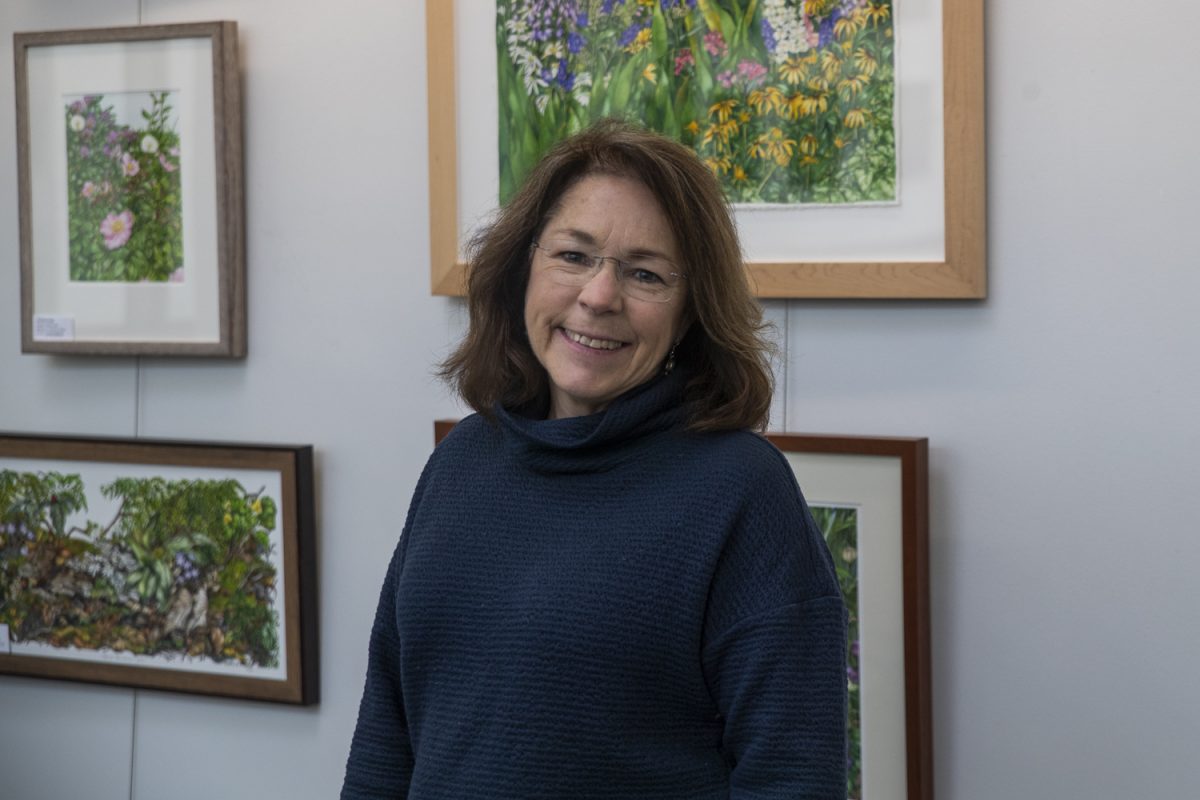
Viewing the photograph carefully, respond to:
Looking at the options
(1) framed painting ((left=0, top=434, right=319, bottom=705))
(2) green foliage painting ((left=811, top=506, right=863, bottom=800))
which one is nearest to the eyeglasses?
(2) green foliage painting ((left=811, top=506, right=863, bottom=800))

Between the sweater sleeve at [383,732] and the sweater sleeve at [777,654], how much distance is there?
0.35 meters

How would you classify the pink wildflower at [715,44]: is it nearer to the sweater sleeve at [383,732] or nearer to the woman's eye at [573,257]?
the woman's eye at [573,257]

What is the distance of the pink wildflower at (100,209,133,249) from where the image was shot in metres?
2.11

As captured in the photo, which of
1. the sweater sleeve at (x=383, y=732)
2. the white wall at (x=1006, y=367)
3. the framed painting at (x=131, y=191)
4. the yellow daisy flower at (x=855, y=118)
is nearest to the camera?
the sweater sleeve at (x=383, y=732)

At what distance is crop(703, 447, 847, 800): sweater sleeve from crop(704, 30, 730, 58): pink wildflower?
73 centimetres

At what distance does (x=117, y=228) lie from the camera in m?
2.12

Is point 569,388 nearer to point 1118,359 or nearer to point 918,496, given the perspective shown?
point 918,496

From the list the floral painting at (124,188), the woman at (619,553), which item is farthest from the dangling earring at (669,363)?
the floral painting at (124,188)

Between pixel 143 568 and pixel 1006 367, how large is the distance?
1.24 meters

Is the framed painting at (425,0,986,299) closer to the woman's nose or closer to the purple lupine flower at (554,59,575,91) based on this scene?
the purple lupine flower at (554,59,575,91)

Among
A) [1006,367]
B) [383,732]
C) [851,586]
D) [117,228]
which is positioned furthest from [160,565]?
[1006,367]

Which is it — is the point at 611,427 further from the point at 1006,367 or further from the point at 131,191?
the point at 131,191

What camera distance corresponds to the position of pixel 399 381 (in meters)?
2.02

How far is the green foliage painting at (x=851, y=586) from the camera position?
5.74 feet
